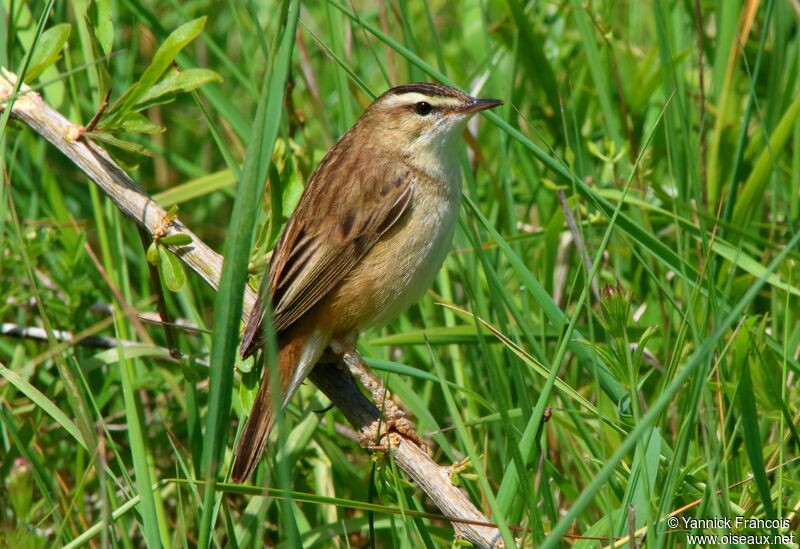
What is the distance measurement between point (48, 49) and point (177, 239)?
0.75 metres

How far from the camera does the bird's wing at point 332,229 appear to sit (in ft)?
10.5

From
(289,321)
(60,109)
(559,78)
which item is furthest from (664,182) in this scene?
(60,109)

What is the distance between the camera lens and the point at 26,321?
4.11 m

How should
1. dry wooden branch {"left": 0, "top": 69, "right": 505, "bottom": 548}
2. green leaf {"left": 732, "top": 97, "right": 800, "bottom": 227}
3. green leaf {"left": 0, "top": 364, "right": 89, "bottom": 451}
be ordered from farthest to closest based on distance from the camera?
green leaf {"left": 732, "top": 97, "right": 800, "bottom": 227}, dry wooden branch {"left": 0, "top": 69, "right": 505, "bottom": 548}, green leaf {"left": 0, "top": 364, "right": 89, "bottom": 451}

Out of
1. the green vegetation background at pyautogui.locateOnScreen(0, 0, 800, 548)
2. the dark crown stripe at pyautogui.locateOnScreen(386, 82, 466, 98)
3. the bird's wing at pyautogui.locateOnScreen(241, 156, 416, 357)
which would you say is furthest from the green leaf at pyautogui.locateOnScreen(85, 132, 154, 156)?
the dark crown stripe at pyautogui.locateOnScreen(386, 82, 466, 98)

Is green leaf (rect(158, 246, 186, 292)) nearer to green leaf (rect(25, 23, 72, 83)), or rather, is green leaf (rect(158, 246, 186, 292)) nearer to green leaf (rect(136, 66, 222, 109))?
green leaf (rect(136, 66, 222, 109))

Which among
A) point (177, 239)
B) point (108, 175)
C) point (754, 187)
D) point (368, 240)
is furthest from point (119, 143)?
point (754, 187)

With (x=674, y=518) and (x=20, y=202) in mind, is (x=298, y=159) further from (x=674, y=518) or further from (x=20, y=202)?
→ (x=674, y=518)

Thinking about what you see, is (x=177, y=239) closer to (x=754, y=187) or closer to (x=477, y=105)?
(x=477, y=105)

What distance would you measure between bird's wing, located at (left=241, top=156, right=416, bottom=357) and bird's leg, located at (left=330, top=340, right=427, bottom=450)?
22 centimetres

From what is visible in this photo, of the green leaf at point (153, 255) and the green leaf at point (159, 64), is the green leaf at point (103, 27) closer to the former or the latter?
the green leaf at point (159, 64)

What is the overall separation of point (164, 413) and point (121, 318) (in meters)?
0.43

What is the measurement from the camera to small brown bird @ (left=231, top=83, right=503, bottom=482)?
323cm

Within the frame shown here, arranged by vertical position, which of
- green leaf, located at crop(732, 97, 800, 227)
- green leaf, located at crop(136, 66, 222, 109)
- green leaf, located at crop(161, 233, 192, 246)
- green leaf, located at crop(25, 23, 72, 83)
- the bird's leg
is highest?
green leaf, located at crop(25, 23, 72, 83)
